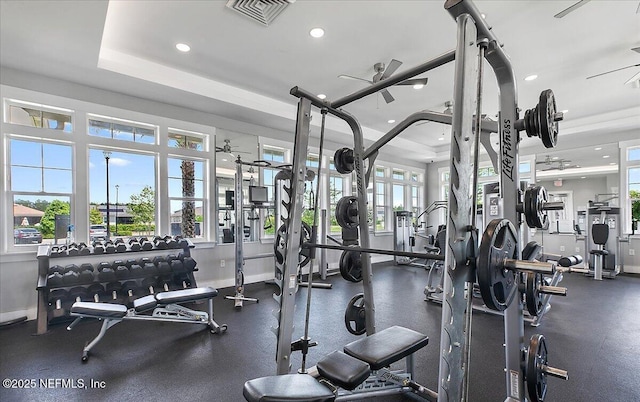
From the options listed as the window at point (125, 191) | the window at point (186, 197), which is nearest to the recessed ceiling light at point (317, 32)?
the window at point (186, 197)

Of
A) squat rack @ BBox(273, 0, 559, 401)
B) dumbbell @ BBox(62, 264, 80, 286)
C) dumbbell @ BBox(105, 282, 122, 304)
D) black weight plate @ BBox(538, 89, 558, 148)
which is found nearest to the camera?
squat rack @ BBox(273, 0, 559, 401)

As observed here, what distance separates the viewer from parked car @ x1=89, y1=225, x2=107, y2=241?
3.99m

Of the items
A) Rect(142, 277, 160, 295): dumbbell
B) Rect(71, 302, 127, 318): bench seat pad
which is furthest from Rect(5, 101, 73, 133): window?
Rect(71, 302, 127, 318): bench seat pad

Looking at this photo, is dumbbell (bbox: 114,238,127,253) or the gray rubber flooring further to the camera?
dumbbell (bbox: 114,238,127,253)

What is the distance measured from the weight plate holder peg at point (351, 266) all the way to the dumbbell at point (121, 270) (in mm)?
2746

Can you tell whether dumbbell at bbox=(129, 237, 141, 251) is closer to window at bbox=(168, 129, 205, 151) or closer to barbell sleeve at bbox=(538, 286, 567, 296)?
window at bbox=(168, 129, 205, 151)

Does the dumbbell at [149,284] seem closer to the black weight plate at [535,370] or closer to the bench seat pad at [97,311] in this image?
the bench seat pad at [97,311]

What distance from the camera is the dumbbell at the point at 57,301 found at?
10.5ft

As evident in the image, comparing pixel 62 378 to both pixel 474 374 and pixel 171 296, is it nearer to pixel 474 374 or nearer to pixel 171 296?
pixel 171 296

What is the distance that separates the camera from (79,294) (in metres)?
3.32

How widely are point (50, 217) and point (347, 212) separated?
3.80 meters

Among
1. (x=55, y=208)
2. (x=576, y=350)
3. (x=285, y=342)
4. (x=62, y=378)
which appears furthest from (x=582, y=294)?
(x=55, y=208)

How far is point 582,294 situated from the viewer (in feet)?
15.1

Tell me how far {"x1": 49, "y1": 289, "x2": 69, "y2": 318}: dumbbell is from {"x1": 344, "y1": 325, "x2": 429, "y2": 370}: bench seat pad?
3.24 metres
